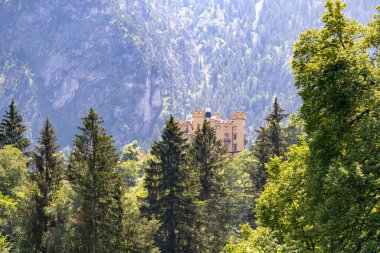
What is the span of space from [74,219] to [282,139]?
64.1ft

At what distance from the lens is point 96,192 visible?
32.0m

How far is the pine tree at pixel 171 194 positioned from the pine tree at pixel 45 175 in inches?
257

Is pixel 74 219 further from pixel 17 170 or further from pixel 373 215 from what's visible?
pixel 373 215

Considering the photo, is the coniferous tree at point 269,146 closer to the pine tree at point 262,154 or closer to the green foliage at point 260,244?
the pine tree at point 262,154

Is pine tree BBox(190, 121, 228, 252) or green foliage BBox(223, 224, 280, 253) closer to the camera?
green foliage BBox(223, 224, 280, 253)

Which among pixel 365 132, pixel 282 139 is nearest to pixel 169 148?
pixel 282 139

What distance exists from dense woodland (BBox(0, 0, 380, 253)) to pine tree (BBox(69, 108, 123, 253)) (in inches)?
2.3

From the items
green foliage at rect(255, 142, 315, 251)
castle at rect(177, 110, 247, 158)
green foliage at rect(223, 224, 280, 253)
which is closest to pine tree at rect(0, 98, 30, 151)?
green foliage at rect(223, 224, 280, 253)

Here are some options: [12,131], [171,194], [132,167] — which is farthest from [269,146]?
[132,167]

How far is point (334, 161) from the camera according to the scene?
17.0 metres

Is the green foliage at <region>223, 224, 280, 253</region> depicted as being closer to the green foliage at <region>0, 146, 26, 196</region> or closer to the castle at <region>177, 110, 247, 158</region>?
the green foliage at <region>0, 146, 26, 196</region>

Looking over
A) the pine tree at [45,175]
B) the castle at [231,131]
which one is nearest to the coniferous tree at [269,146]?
the pine tree at [45,175]

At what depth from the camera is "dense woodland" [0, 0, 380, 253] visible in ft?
53.8

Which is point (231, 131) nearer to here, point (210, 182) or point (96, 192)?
point (210, 182)
